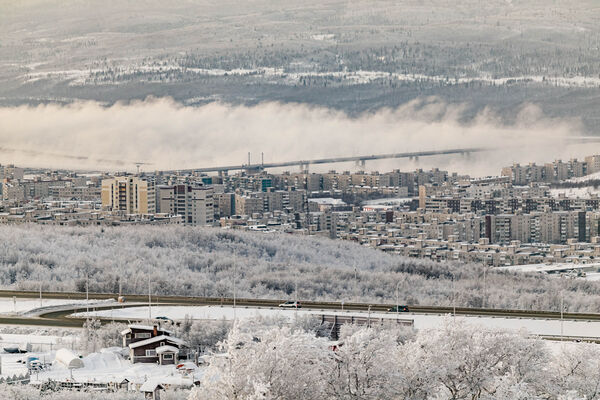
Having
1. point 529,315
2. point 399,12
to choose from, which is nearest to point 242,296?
point 529,315

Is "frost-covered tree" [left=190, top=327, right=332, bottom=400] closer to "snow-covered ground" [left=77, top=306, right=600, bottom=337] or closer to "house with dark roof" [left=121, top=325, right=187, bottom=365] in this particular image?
"house with dark roof" [left=121, top=325, right=187, bottom=365]

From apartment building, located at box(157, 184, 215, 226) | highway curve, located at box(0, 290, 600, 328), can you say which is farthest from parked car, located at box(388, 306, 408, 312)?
apartment building, located at box(157, 184, 215, 226)

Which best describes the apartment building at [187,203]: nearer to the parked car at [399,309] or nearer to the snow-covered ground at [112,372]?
the parked car at [399,309]

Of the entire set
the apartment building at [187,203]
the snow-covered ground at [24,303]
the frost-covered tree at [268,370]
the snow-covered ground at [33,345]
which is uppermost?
the frost-covered tree at [268,370]

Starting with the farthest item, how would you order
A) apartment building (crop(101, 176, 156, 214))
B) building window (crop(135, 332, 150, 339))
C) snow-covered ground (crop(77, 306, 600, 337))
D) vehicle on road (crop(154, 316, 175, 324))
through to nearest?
1. apartment building (crop(101, 176, 156, 214))
2. vehicle on road (crop(154, 316, 175, 324))
3. snow-covered ground (crop(77, 306, 600, 337))
4. building window (crop(135, 332, 150, 339))

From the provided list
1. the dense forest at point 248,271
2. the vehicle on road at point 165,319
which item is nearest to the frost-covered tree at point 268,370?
the vehicle on road at point 165,319
